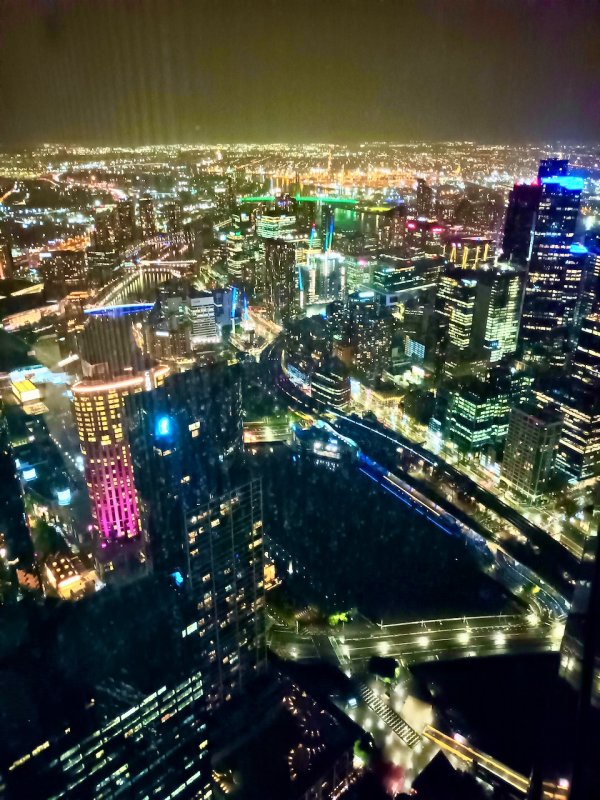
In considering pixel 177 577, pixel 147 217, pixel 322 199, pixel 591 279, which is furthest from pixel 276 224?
pixel 177 577

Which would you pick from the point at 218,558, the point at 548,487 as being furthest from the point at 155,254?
the point at 548,487

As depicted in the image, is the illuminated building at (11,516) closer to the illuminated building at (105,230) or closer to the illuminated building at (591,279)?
the illuminated building at (105,230)

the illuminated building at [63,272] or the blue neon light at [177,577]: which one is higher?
the illuminated building at [63,272]

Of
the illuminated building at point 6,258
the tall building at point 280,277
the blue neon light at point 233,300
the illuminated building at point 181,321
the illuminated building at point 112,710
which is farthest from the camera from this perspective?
the tall building at point 280,277

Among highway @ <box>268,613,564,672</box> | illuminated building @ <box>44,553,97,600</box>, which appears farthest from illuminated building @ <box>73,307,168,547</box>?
highway @ <box>268,613,564,672</box>

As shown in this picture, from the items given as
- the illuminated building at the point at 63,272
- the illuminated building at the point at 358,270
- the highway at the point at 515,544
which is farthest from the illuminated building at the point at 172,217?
the illuminated building at the point at 358,270

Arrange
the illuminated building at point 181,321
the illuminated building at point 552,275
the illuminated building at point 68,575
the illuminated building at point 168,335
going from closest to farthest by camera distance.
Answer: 1. the illuminated building at point 68,575
2. the illuminated building at point 168,335
3. the illuminated building at point 181,321
4. the illuminated building at point 552,275
